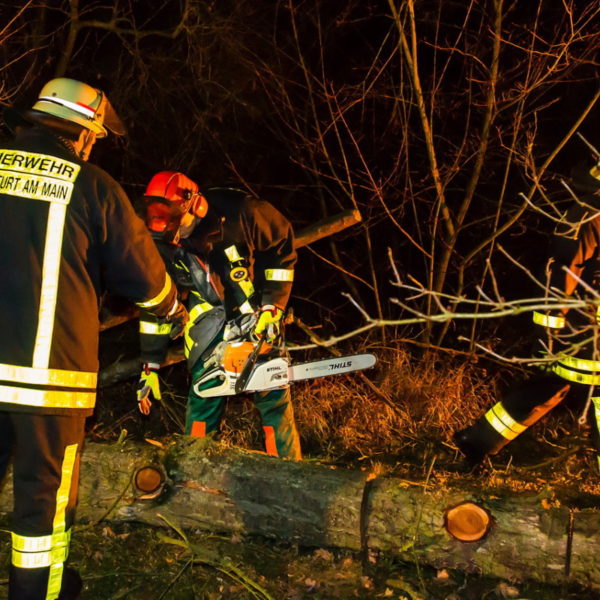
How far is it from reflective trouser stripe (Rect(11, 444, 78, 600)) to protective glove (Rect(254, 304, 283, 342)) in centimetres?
144

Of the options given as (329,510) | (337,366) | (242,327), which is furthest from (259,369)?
(329,510)

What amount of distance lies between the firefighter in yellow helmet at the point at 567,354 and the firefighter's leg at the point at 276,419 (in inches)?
44.3

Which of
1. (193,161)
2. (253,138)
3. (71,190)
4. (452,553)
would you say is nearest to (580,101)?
(253,138)

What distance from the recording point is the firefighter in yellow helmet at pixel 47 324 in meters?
2.76

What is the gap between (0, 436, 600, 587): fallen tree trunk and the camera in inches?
127

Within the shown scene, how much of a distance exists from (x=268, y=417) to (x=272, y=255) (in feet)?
3.18

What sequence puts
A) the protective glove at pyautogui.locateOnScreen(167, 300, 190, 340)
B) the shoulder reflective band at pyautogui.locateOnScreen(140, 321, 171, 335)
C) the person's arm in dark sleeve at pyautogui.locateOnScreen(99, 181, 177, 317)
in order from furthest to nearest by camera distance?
the shoulder reflective band at pyautogui.locateOnScreen(140, 321, 171, 335) → the protective glove at pyautogui.locateOnScreen(167, 300, 190, 340) → the person's arm in dark sleeve at pyautogui.locateOnScreen(99, 181, 177, 317)

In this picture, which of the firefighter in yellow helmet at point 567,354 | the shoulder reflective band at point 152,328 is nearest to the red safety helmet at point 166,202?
the shoulder reflective band at point 152,328

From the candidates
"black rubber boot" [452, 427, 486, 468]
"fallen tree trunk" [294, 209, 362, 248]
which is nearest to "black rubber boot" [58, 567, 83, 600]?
"black rubber boot" [452, 427, 486, 468]

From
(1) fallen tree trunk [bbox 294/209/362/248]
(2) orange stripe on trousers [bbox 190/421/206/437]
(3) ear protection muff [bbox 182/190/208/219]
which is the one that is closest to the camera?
(3) ear protection muff [bbox 182/190/208/219]

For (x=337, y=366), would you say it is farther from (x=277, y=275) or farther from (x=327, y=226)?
(x=327, y=226)

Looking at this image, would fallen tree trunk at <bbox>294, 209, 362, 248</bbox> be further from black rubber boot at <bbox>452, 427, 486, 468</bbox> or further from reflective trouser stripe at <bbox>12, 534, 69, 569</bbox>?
reflective trouser stripe at <bbox>12, 534, 69, 569</bbox>

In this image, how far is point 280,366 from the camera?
408 centimetres

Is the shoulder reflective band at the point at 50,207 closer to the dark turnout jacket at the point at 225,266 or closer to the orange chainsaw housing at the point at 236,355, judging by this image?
the dark turnout jacket at the point at 225,266
